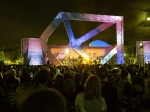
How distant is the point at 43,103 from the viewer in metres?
1.61

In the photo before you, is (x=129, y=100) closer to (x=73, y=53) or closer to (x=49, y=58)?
(x=49, y=58)

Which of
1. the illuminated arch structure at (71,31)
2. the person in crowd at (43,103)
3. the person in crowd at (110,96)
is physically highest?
the illuminated arch structure at (71,31)

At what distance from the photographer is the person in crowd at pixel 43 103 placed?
5.26 ft

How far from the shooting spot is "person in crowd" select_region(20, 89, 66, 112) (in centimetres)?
160

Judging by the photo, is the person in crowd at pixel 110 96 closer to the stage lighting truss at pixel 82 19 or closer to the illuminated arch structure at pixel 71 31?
the illuminated arch structure at pixel 71 31

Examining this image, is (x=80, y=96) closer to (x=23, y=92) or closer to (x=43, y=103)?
(x=23, y=92)

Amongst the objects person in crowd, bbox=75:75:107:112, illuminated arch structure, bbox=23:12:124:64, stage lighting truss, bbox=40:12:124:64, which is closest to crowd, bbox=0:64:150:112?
person in crowd, bbox=75:75:107:112

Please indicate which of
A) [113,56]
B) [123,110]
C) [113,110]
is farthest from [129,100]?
[113,56]

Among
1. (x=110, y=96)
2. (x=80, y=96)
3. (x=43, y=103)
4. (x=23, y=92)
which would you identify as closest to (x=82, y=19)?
(x=110, y=96)

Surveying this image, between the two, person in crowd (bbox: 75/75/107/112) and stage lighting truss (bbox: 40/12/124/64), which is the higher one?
stage lighting truss (bbox: 40/12/124/64)

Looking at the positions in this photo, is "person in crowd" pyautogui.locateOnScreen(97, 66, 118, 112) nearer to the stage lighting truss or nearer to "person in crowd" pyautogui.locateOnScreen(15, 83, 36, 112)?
"person in crowd" pyautogui.locateOnScreen(15, 83, 36, 112)

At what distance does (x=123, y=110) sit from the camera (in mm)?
5520

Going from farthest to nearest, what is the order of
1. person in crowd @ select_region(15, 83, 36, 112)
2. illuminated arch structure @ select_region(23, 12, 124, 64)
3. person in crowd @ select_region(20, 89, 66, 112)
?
illuminated arch structure @ select_region(23, 12, 124, 64), person in crowd @ select_region(15, 83, 36, 112), person in crowd @ select_region(20, 89, 66, 112)

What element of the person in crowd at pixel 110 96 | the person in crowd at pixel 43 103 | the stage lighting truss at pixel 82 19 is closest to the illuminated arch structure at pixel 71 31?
the stage lighting truss at pixel 82 19
